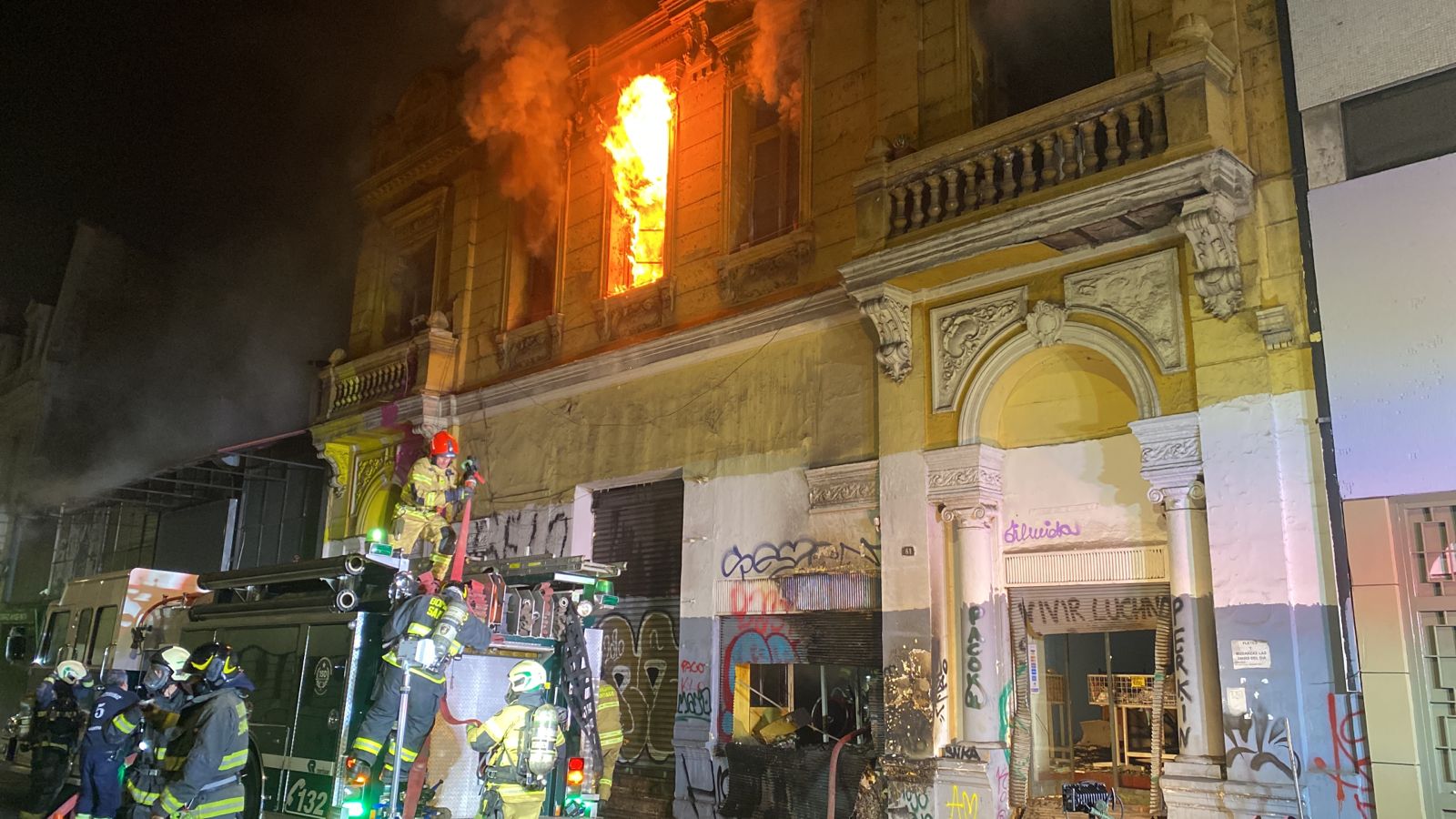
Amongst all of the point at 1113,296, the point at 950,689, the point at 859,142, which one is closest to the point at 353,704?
the point at 950,689

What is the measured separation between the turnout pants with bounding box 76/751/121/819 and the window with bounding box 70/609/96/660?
4760 mm

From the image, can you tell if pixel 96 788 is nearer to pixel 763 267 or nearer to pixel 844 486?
pixel 844 486

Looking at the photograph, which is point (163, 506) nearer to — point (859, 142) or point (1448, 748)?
point (859, 142)

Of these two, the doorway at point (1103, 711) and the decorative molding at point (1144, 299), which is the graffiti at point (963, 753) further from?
the decorative molding at point (1144, 299)

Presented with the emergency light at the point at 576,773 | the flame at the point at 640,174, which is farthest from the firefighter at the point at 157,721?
the flame at the point at 640,174

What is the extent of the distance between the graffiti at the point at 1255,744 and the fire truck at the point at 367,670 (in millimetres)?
4779

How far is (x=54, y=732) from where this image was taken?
10117 millimetres

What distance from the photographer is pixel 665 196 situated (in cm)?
1423

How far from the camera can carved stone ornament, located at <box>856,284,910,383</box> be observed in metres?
10.5

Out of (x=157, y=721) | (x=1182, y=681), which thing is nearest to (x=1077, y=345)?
(x=1182, y=681)

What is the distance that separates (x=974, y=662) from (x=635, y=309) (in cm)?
662

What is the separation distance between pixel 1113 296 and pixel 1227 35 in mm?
2440

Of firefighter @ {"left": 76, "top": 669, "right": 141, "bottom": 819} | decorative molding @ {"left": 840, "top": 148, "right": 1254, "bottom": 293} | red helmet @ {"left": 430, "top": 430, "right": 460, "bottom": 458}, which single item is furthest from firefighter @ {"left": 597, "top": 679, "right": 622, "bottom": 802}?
decorative molding @ {"left": 840, "top": 148, "right": 1254, "bottom": 293}

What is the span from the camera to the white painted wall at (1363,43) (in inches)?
314
